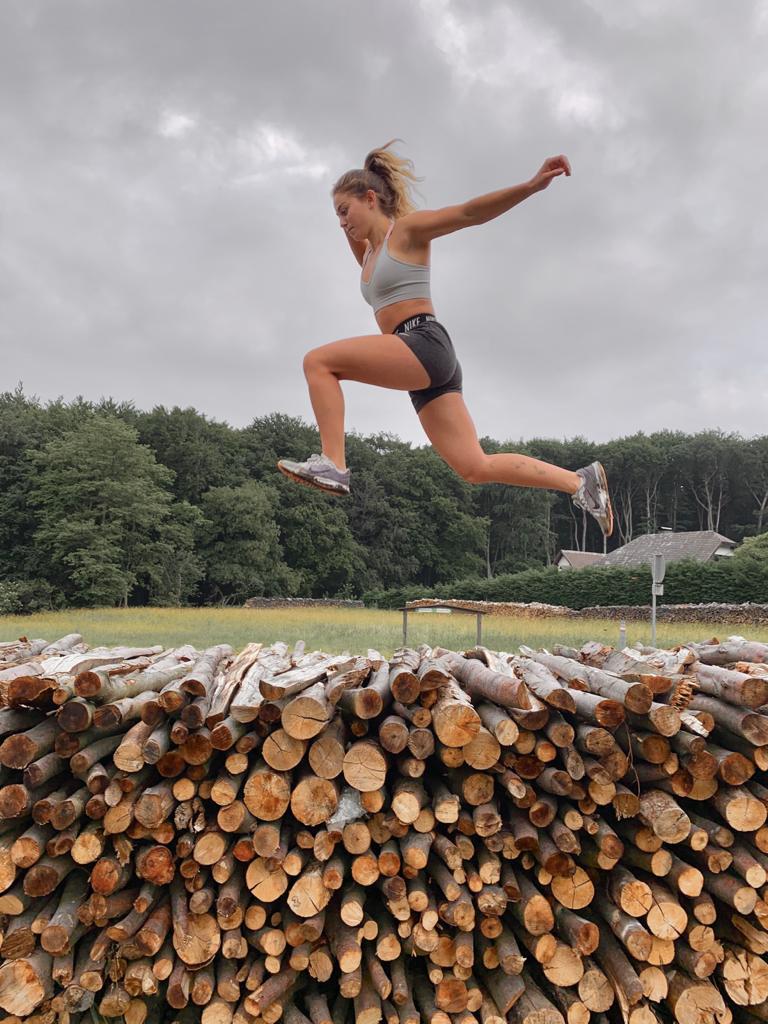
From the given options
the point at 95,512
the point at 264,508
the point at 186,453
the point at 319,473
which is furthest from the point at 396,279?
the point at 186,453

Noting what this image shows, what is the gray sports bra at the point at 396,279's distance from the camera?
2963 mm

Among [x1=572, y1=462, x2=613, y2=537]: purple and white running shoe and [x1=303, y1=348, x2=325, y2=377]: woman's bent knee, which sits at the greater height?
[x1=303, y1=348, x2=325, y2=377]: woman's bent knee

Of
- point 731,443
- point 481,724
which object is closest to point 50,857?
point 481,724

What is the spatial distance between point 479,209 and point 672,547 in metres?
41.1

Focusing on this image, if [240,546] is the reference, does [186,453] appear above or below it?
above

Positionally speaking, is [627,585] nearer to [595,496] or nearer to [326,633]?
[326,633]

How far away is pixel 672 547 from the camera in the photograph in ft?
132

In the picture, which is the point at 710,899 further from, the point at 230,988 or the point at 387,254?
the point at 387,254

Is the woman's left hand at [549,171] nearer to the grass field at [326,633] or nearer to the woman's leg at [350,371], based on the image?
the woman's leg at [350,371]

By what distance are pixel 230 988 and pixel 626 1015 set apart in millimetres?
1683

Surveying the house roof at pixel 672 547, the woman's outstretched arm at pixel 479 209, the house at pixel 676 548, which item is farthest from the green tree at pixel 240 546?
the woman's outstretched arm at pixel 479 209

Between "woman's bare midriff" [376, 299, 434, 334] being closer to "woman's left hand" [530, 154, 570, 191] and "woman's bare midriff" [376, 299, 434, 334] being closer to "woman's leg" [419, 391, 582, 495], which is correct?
"woman's leg" [419, 391, 582, 495]

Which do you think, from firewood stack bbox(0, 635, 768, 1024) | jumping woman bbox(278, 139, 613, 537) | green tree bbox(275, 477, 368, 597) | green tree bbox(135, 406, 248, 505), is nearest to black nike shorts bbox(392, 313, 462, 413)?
jumping woman bbox(278, 139, 613, 537)

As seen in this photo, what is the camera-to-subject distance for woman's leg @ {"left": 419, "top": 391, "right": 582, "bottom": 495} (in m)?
3.09
